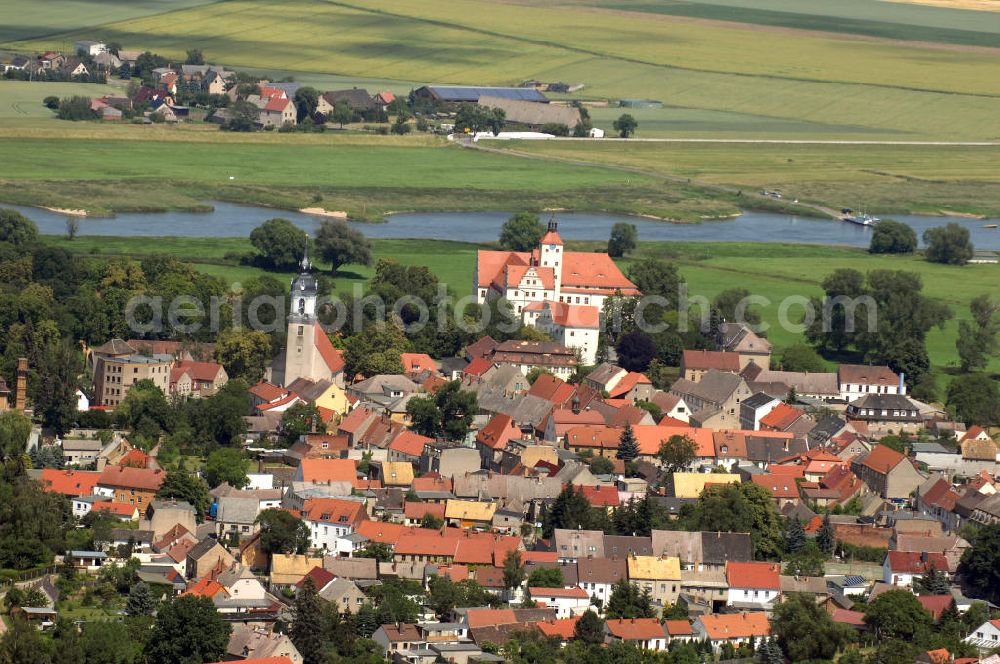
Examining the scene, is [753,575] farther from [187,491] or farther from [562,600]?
[187,491]

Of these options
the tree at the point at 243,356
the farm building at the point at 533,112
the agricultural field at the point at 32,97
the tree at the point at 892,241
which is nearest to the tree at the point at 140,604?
the tree at the point at 243,356

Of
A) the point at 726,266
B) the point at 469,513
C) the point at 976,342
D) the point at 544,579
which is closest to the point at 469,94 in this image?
the point at 726,266

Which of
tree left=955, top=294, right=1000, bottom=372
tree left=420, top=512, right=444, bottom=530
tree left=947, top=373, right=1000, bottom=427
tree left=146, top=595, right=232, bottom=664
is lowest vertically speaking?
tree left=146, top=595, right=232, bottom=664

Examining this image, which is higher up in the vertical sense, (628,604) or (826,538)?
(826,538)

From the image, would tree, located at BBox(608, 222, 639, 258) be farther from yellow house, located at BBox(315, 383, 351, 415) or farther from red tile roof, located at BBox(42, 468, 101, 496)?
red tile roof, located at BBox(42, 468, 101, 496)

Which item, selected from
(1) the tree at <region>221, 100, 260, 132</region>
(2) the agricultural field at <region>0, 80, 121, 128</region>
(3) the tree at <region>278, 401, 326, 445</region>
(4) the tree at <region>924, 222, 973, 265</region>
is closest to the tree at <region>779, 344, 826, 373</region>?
(3) the tree at <region>278, 401, 326, 445</region>

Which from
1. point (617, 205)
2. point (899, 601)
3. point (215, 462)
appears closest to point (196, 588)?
point (215, 462)

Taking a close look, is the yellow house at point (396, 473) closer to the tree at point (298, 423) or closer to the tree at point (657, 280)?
the tree at point (298, 423)
